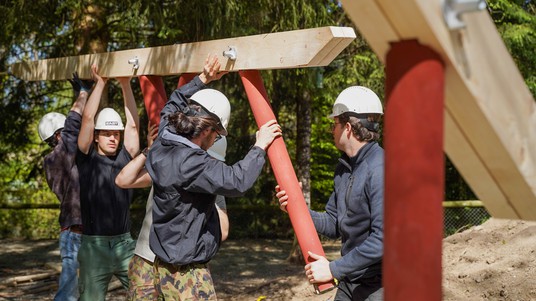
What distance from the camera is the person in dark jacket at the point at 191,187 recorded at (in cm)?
392

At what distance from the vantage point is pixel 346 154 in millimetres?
3932

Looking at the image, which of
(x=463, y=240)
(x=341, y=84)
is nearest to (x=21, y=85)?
(x=341, y=84)

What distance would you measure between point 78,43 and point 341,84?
4.28m

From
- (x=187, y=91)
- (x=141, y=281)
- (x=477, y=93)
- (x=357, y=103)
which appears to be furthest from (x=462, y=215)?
(x=477, y=93)

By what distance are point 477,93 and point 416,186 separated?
0.31 m

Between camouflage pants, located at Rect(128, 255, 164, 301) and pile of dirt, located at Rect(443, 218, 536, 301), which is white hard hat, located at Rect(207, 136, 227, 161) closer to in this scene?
camouflage pants, located at Rect(128, 255, 164, 301)

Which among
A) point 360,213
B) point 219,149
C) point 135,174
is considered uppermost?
point 219,149

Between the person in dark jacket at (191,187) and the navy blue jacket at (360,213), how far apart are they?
0.48 metres

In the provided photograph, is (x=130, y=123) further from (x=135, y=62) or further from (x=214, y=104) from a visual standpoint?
(x=214, y=104)

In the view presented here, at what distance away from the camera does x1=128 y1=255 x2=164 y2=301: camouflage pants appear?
4797 mm

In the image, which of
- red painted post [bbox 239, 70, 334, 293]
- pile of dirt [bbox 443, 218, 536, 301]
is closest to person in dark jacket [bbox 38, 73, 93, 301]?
red painted post [bbox 239, 70, 334, 293]

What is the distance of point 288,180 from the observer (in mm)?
3873

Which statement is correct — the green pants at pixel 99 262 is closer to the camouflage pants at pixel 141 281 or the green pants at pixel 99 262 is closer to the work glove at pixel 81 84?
the camouflage pants at pixel 141 281

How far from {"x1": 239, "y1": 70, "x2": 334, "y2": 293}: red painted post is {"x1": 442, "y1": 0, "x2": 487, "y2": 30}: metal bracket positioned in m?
2.05
